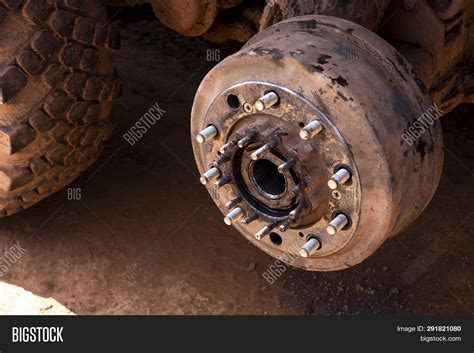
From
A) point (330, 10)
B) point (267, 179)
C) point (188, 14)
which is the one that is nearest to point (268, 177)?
point (267, 179)

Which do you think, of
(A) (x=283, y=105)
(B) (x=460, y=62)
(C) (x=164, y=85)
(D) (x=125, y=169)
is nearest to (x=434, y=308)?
(B) (x=460, y=62)

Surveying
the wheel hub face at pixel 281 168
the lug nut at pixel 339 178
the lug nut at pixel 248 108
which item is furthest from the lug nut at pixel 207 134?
the lug nut at pixel 339 178

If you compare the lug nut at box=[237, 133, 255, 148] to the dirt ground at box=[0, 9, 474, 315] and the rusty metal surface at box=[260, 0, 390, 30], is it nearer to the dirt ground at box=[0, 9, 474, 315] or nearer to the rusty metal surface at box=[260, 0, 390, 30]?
the rusty metal surface at box=[260, 0, 390, 30]

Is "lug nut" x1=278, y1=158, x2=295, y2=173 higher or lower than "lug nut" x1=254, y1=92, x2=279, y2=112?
below

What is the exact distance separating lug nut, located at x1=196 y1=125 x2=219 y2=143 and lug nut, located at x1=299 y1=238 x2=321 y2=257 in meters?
0.36

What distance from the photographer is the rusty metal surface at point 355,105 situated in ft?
5.14

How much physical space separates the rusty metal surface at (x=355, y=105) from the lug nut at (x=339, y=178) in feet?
0.08

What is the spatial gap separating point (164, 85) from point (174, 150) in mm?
610

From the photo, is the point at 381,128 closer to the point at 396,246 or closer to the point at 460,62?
the point at 460,62

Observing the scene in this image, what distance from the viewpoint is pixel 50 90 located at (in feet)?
7.59

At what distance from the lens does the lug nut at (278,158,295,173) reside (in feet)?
5.29

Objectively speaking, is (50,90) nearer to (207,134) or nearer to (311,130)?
(207,134)

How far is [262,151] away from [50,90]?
991 mm

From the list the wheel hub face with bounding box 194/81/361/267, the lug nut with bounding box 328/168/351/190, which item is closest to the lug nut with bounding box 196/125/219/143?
the wheel hub face with bounding box 194/81/361/267
